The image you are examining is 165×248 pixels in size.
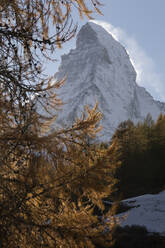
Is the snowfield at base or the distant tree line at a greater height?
the distant tree line

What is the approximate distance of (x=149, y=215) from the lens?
Result: 833 cm

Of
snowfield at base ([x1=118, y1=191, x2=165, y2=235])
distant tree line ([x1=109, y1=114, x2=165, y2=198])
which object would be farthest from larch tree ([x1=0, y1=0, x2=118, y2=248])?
distant tree line ([x1=109, y1=114, x2=165, y2=198])

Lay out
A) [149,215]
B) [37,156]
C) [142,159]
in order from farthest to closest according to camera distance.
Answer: [142,159] < [149,215] < [37,156]

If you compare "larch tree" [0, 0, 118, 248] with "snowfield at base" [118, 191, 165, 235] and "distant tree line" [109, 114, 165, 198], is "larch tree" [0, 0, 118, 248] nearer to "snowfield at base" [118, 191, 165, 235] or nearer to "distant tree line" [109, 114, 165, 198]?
"snowfield at base" [118, 191, 165, 235]

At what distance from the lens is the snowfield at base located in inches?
297

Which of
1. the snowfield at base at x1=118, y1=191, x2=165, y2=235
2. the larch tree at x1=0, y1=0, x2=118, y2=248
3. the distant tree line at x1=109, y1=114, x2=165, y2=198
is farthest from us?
the distant tree line at x1=109, y1=114, x2=165, y2=198

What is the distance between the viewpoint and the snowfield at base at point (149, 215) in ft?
24.7

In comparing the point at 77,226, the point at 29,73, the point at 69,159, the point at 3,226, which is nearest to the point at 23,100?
the point at 29,73

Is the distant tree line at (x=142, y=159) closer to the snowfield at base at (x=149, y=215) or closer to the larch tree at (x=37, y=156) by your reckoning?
the snowfield at base at (x=149, y=215)

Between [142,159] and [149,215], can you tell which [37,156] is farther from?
[142,159]

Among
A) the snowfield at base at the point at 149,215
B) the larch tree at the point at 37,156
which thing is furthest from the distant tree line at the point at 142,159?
the larch tree at the point at 37,156

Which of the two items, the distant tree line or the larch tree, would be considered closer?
the larch tree

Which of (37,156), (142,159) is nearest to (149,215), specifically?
(37,156)

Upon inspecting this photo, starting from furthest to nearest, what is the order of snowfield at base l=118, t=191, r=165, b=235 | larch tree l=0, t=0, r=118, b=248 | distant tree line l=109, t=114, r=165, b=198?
distant tree line l=109, t=114, r=165, b=198 < snowfield at base l=118, t=191, r=165, b=235 < larch tree l=0, t=0, r=118, b=248
